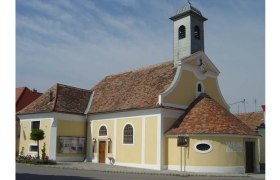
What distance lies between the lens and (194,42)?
101 ft

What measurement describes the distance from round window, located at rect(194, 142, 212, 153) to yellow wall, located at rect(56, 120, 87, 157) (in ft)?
41.3

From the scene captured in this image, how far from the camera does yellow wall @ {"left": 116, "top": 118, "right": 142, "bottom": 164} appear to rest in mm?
28219

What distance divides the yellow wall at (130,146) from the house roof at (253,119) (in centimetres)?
1429

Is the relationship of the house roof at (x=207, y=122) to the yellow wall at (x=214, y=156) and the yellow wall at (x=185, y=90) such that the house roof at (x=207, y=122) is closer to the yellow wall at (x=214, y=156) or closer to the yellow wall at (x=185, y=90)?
the yellow wall at (x=214, y=156)

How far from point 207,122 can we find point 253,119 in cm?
1424

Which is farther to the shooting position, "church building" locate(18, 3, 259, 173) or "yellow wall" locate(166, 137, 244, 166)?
"church building" locate(18, 3, 259, 173)

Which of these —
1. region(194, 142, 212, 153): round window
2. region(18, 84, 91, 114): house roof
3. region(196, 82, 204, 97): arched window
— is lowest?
region(194, 142, 212, 153): round window

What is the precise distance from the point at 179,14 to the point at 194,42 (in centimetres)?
296

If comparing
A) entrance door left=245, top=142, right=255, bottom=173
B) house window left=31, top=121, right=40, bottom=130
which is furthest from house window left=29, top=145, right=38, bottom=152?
entrance door left=245, top=142, right=255, bottom=173

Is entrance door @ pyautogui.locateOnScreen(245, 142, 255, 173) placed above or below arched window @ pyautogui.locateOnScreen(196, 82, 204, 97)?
below

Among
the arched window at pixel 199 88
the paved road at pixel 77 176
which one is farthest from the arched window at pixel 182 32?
the paved road at pixel 77 176

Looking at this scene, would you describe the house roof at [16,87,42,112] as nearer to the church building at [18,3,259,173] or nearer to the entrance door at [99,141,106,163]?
the church building at [18,3,259,173]

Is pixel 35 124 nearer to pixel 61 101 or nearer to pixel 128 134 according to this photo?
pixel 61 101

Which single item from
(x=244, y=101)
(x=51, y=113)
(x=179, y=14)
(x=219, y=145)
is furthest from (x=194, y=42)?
(x=244, y=101)
